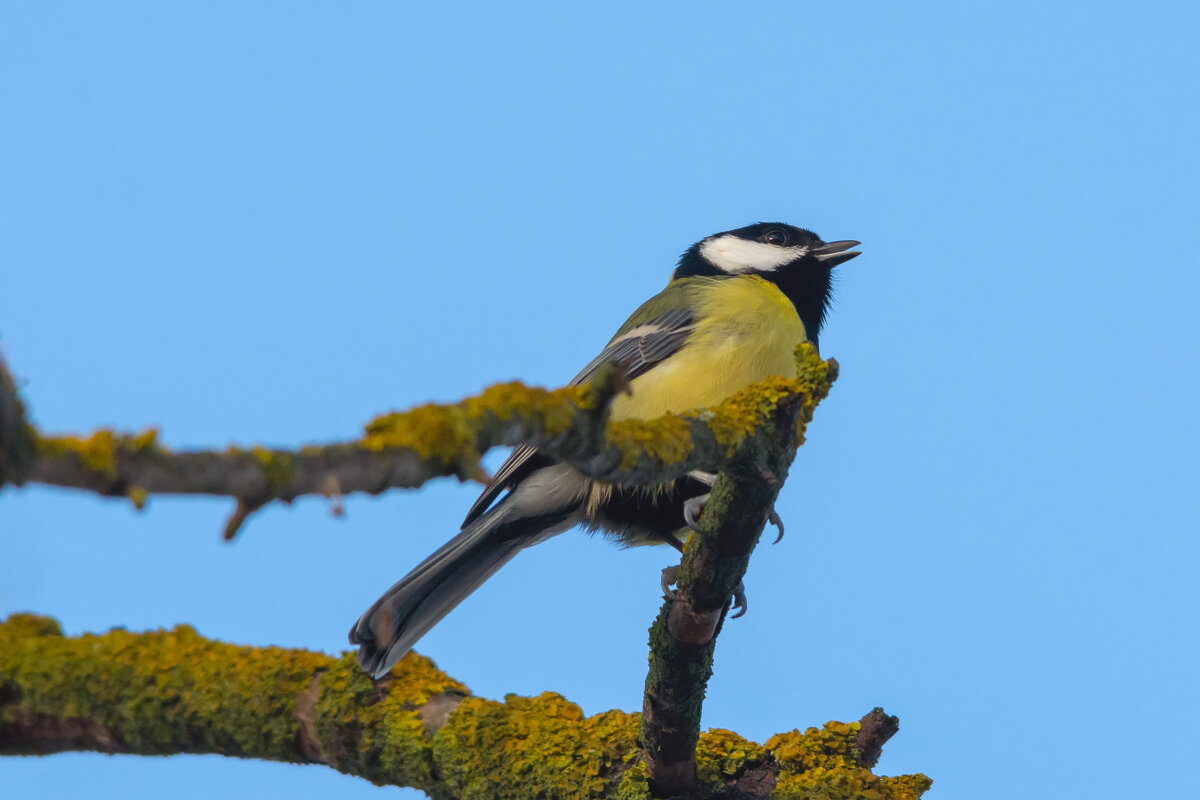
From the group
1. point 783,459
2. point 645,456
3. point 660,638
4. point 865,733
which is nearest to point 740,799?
point 865,733

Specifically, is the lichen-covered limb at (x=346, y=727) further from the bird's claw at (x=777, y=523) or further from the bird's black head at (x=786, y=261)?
the bird's black head at (x=786, y=261)

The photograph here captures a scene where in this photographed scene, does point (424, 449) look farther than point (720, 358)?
No

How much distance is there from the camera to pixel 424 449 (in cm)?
187

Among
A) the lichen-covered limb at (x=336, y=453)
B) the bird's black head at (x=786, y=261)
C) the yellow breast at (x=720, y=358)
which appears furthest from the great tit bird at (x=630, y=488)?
the lichen-covered limb at (x=336, y=453)

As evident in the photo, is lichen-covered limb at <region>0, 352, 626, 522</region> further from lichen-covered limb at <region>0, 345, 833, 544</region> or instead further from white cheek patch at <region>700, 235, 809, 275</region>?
white cheek patch at <region>700, 235, 809, 275</region>

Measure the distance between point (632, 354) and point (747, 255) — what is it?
1499 millimetres

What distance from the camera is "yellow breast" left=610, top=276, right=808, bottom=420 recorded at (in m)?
4.20

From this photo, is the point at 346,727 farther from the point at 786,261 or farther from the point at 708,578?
the point at 786,261

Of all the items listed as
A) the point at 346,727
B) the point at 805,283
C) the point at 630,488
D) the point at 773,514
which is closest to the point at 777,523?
the point at 773,514

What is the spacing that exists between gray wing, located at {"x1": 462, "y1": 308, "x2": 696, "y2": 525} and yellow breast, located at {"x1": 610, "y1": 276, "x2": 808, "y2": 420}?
2.5 inches

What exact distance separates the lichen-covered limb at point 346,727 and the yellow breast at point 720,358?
115 centimetres

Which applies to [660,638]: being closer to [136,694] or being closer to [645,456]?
[645,456]

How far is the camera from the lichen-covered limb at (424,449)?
155cm

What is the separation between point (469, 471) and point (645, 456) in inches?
23.3
